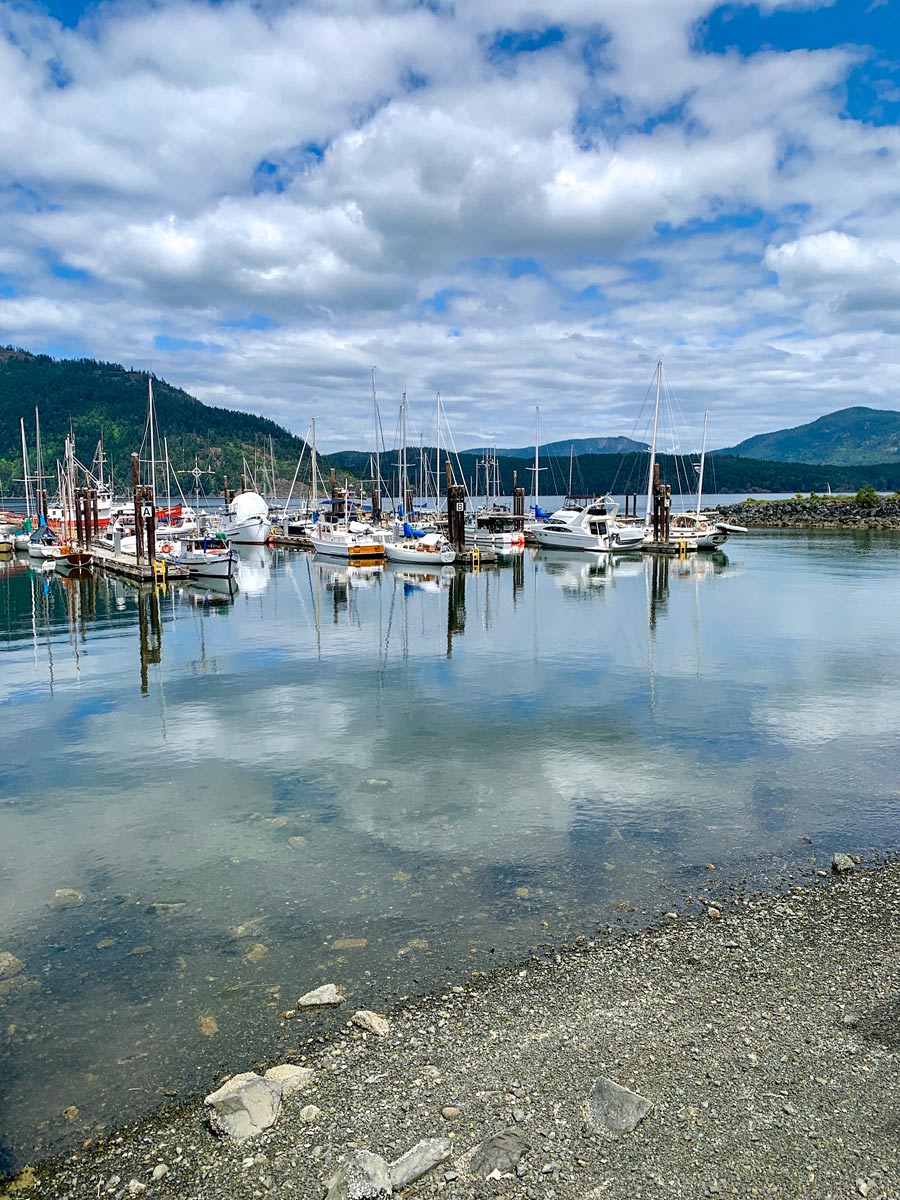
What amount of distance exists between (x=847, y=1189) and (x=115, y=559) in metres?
69.2

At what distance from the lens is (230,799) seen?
1678 centimetres

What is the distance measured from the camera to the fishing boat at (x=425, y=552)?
71.1 metres

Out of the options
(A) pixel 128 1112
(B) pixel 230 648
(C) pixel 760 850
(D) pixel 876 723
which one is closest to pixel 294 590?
(B) pixel 230 648

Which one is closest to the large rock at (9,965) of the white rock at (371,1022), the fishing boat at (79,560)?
the white rock at (371,1022)

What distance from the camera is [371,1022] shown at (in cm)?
912

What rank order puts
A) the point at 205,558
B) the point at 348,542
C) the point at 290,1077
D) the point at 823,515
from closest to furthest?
the point at 290,1077, the point at 205,558, the point at 348,542, the point at 823,515

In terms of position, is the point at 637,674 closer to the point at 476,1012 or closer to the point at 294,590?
the point at 476,1012

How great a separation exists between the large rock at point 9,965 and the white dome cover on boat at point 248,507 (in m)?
88.1

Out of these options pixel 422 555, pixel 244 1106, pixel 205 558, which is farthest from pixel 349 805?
pixel 422 555

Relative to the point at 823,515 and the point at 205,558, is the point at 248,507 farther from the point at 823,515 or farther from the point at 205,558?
the point at 823,515

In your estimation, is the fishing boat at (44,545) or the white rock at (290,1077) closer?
the white rock at (290,1077)

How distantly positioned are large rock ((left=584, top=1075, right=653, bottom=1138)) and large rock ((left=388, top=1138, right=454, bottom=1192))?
1.42 m

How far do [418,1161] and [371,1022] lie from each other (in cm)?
228

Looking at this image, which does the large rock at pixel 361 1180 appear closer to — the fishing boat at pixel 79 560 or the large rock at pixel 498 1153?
the large rock at pixel 498 1153
